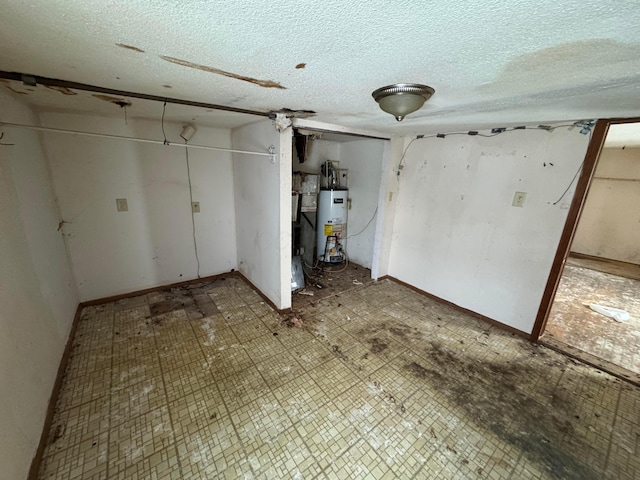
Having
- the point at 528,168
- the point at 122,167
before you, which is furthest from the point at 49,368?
the point at 528,168

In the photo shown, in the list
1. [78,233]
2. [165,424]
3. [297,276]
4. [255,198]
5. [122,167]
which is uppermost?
[122,167]

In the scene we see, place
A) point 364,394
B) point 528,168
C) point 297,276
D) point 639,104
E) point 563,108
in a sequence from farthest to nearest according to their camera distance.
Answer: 1. point 297,276
2. point 528,168
3. point 364,394
4. point 563,108
5. point 639,104

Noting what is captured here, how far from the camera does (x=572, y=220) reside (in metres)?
2.06

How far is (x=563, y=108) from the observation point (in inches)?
63.6

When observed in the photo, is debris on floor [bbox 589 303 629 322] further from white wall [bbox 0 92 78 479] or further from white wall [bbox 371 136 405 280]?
white wall [bbox 0 92 78 479]

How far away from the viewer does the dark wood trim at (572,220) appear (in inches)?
74.9

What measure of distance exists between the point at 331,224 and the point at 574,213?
2666 mm

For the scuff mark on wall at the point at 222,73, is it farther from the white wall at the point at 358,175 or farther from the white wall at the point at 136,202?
the white wall at the point at 358,175

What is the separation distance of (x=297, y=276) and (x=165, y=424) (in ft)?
6.57

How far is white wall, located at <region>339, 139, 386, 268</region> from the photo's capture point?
368 cm

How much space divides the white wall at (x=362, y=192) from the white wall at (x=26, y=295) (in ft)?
11.3

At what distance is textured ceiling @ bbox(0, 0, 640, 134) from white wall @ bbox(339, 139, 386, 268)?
6.96ft

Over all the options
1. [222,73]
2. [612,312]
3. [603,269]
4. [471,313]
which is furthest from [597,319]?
[222,73]

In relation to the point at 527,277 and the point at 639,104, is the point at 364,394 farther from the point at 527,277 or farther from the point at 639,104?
the point at 639,104
